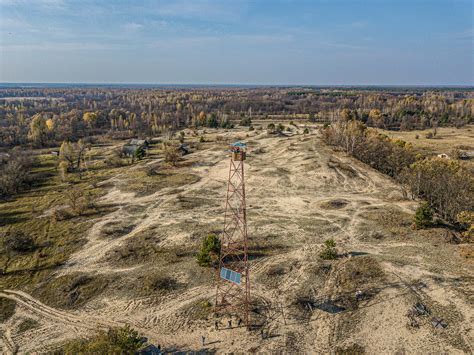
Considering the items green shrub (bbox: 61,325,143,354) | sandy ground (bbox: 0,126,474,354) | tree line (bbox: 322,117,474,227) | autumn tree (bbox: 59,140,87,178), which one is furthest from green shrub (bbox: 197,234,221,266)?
autumn tree (bbox: 59,140,87,178)

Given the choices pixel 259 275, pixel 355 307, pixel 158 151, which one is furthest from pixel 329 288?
pixel 158 151

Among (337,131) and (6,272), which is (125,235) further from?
(337,131)

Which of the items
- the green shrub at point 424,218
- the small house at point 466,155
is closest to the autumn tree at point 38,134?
the green shrub at point 424,218

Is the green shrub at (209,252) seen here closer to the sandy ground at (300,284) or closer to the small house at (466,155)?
the sandy ground at (300,284)

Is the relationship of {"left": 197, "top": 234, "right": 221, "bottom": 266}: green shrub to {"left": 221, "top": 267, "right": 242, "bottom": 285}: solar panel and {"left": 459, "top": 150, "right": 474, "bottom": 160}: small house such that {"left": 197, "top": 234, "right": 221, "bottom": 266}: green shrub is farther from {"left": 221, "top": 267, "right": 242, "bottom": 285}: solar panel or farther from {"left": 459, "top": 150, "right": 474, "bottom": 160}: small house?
{"left": 459, "top": 150, "right": 474, "bottom": 160}: small house

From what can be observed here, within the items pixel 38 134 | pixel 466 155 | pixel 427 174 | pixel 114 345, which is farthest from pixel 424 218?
pixel 38 134

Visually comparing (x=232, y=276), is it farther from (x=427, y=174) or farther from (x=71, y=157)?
(x=71, y=157)
